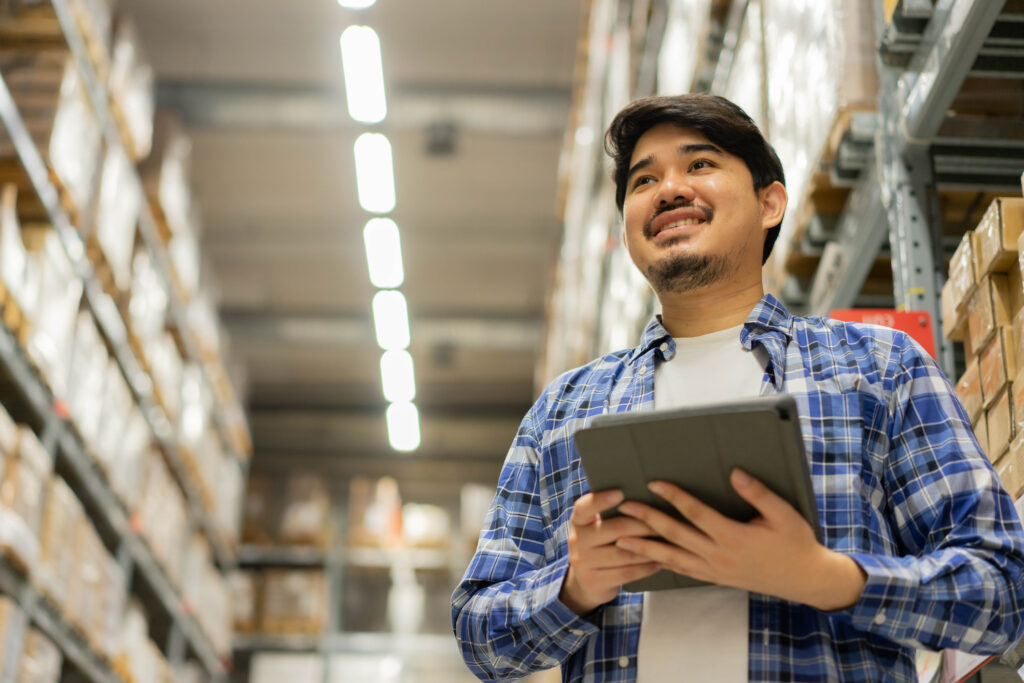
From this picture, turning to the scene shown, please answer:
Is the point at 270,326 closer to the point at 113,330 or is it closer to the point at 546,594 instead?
the point at 113,330

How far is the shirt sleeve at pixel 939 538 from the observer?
148 centimetres

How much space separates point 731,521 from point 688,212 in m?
0.65

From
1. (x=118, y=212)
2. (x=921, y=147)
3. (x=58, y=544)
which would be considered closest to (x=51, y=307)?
(x=58, y=544)

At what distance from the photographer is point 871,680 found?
1534 millimetres

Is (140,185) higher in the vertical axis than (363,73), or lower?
lower

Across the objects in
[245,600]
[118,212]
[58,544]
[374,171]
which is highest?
[374,171]

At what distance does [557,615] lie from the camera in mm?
1627

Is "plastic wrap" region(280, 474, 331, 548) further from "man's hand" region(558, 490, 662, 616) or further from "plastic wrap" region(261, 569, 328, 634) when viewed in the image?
"man's hand" region(558, 490, 662, 616)

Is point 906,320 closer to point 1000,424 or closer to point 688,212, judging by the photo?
point 1000,424

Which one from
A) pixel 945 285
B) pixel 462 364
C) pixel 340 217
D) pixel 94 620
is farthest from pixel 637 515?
pixel 462 364

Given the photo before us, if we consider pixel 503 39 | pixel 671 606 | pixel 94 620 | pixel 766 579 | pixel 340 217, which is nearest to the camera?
pixel 766 579

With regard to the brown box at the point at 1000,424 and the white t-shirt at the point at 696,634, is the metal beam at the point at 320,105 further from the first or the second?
the white t-shirt at the point at 696,634

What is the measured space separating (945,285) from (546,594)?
5.97ft

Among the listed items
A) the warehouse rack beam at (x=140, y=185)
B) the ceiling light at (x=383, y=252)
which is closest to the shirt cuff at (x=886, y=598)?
the warehouse rack beam at (x=140, y=185)
